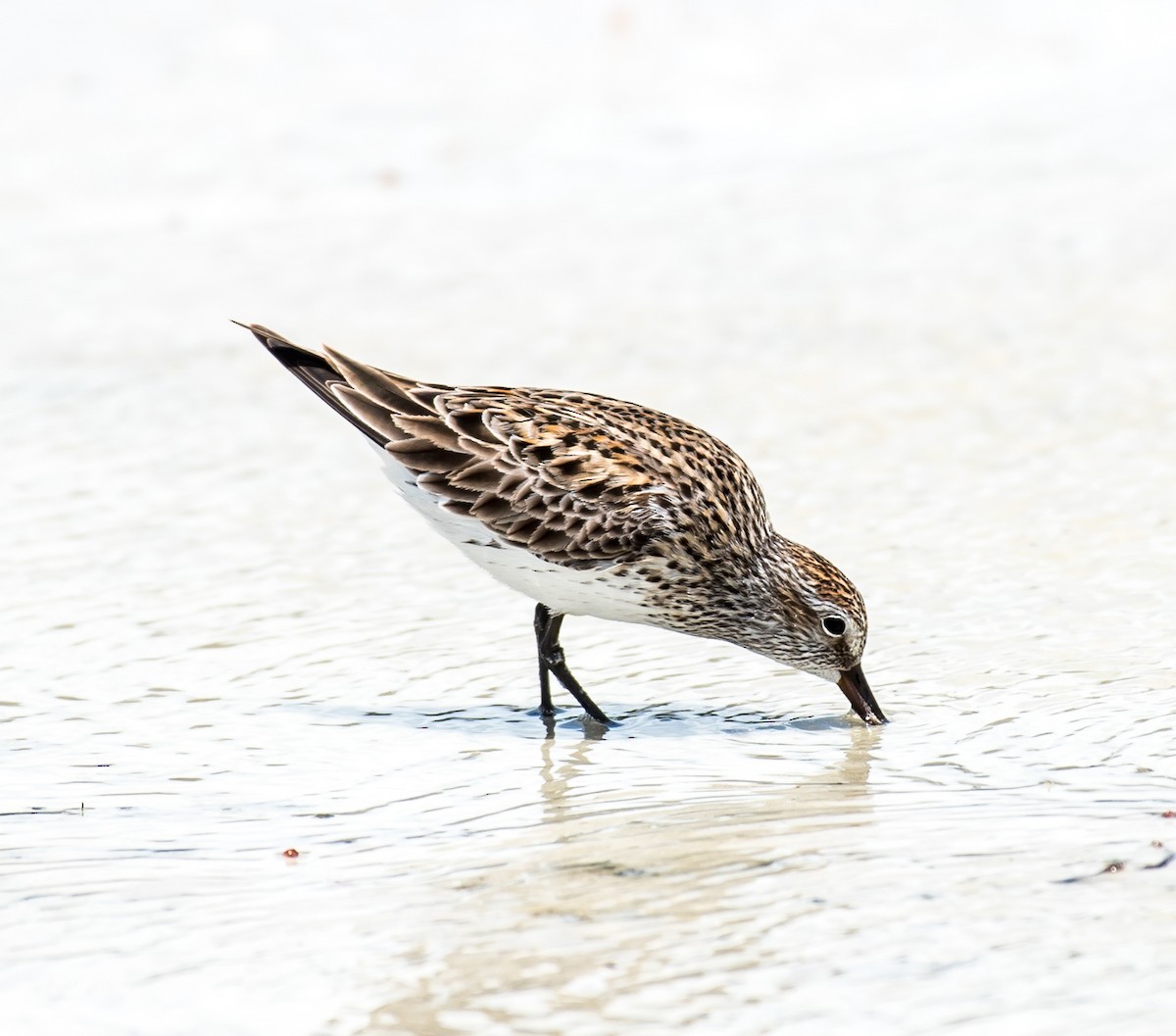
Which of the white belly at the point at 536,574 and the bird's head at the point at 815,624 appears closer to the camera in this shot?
the bird's head at the point at 815,624

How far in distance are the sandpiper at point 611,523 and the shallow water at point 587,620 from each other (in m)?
0.23

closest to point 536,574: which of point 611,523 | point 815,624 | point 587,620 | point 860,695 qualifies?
point 611,523

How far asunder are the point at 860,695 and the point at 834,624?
24cm

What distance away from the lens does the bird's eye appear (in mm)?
5352

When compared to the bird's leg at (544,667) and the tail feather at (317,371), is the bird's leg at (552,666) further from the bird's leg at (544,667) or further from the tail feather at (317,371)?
the tail feather at (317,371)

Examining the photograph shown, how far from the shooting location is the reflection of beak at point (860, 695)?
5160 mm

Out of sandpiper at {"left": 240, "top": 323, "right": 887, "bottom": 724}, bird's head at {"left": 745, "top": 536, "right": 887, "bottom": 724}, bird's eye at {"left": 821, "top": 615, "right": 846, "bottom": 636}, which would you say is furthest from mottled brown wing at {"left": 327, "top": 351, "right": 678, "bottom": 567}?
bird's eye at {"left": 821, "top": 615, "right": 846, "bottom": 636}

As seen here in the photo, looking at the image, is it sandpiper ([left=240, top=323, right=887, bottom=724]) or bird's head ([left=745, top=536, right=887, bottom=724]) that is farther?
sandpiper ([left=240, top=323, right=887, bottom=724])

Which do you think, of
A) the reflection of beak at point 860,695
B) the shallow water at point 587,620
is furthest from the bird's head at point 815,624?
the shallow water at point 587,620

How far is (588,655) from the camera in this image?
6.05m

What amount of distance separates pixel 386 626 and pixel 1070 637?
2.22m

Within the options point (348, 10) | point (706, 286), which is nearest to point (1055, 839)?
point (706, 286)

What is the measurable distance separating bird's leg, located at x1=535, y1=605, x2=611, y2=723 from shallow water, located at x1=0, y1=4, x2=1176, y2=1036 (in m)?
0.09

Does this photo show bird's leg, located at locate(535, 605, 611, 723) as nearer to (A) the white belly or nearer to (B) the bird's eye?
(A) the white belly
